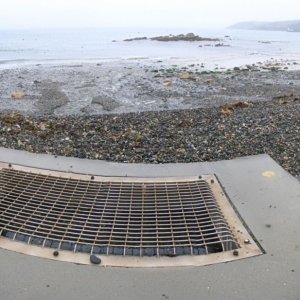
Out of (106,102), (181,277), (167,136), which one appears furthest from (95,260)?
(106,102)

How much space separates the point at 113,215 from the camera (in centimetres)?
427

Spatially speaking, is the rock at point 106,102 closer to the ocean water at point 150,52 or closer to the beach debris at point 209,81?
the beach debris at point 209,81

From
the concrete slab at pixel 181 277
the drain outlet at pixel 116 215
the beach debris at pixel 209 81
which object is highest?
the drain outlet at pixel 116 215

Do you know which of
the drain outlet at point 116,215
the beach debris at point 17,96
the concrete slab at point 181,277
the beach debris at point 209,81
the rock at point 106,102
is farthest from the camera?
the beach debris at point 209,81

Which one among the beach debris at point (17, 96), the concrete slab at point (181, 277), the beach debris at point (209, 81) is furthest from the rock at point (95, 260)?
the beach debris at point (209, 81)

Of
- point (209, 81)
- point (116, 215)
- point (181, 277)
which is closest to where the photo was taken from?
point (181, 277)

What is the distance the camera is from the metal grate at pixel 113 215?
375 centimetres

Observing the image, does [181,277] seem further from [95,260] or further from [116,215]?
[116,215]

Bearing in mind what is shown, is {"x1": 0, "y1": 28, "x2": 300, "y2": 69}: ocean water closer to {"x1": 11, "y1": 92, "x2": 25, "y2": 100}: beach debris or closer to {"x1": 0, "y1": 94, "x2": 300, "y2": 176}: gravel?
{"x1": 11, "y1": 92, "x2": 25, "y2": 100}: beach debris

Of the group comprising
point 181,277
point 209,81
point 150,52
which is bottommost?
point 150,52

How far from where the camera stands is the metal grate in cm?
375

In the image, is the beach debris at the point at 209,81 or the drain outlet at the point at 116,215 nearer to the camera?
the drain outlet at the point at 116,215

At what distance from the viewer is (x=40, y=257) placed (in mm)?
3559

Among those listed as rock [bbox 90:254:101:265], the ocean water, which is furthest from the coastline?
the ocean water
